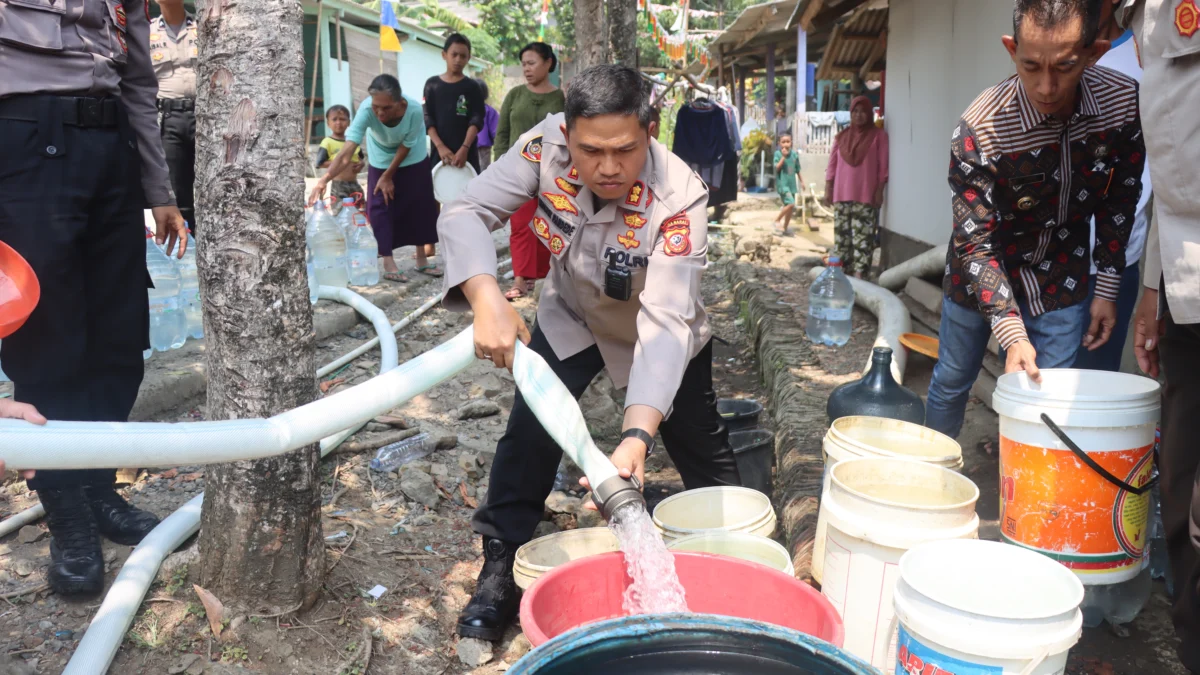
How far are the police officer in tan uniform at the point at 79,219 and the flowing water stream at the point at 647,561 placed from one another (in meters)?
1.80

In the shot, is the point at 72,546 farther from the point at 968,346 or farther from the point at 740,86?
the point at 740,86

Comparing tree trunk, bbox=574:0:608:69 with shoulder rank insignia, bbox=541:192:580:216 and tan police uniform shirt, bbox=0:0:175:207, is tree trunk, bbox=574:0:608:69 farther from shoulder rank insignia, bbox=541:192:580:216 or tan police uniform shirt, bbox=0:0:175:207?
shoulder rank insignia, bbox=541:192:580:216

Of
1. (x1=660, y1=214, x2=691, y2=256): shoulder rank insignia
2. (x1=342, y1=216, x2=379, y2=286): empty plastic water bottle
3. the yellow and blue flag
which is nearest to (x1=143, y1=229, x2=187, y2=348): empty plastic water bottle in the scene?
(x1=342, y1=216, x2=379, y2=286): empty plastic water bottle

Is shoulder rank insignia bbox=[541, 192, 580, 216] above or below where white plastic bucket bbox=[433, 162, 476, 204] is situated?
below

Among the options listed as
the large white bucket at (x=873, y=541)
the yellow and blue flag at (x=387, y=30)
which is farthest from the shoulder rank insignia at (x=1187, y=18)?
the yellow and blue flag at (x=387, y=30)

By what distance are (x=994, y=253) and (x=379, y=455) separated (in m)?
2.58

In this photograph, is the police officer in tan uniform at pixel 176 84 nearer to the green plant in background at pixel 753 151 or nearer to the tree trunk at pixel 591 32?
the tree trunk at pixel 591 32

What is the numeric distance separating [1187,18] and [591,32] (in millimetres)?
4682

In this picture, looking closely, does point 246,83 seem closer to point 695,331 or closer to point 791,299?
point 695,331

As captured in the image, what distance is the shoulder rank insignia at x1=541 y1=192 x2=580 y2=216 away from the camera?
2625 millimetres

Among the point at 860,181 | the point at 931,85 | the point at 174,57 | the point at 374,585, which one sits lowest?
the point at 374,585

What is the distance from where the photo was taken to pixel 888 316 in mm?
5977

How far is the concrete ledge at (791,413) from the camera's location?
3.18m

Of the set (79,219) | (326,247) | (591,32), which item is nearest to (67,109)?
(79,219)
